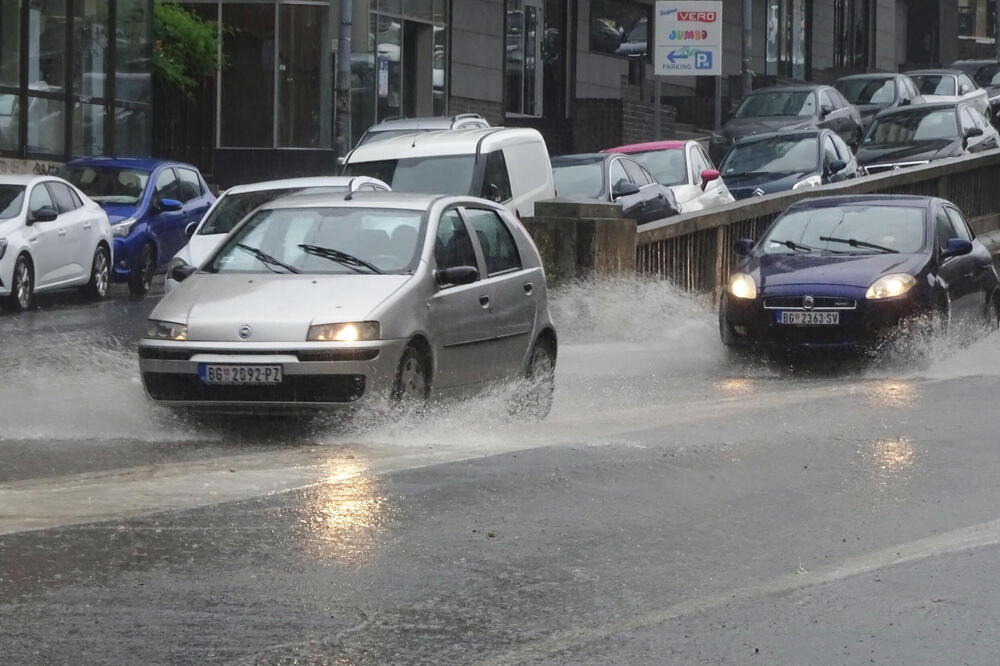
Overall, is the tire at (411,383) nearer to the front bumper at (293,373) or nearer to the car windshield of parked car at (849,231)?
the front bumper at (293,373)

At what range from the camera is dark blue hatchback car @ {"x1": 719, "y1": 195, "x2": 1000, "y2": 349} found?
1633 centimetres

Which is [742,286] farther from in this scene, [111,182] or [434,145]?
[111,182]

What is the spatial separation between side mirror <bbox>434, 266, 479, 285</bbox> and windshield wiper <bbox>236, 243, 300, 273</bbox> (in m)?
0.83

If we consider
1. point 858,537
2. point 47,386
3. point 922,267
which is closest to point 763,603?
point 858,537

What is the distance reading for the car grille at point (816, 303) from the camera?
16281mm

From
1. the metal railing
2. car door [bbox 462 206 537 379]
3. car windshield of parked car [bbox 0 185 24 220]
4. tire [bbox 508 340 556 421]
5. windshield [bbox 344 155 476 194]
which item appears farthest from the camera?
car windshield of parked car [bbox 0 185 24 220]

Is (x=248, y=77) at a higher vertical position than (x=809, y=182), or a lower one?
higher

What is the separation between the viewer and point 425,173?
69.8 ft

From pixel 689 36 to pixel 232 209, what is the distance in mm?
22713

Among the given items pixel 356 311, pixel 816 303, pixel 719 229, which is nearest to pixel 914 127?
pixel 719 229

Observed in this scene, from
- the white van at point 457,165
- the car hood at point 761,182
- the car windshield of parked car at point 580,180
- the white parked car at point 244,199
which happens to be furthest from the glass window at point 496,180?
the car hood at point 761,182

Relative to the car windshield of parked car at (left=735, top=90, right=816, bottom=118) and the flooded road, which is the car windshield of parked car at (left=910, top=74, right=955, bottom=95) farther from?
the flooded road

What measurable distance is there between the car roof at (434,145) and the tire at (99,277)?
3697mm

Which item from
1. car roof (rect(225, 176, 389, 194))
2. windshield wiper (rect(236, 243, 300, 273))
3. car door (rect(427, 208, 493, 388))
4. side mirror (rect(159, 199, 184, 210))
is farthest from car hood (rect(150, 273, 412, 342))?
side mirror (rect(159, 199, 184, 210))
